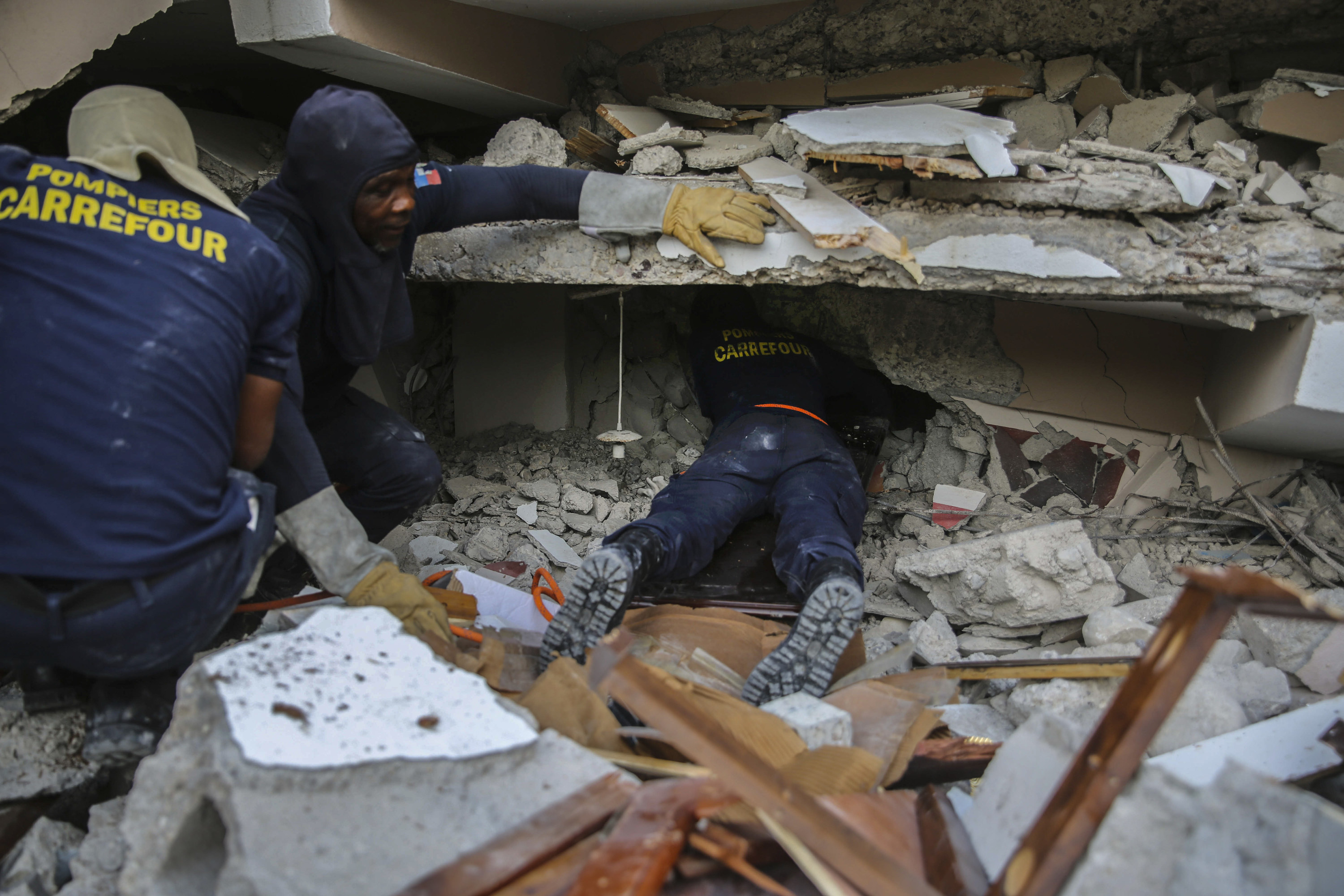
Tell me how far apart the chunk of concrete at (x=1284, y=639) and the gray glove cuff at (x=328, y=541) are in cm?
237

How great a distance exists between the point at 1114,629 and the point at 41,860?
104 inches

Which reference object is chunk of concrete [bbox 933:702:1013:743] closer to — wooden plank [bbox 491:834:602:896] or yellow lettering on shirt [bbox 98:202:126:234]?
wooden plank [bbox 491:834:602:896]

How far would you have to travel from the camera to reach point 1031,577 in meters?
2.49

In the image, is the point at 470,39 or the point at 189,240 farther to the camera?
the point at 470,39

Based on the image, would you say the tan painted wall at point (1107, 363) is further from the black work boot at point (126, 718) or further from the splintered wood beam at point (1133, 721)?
the black work boot at point (126, 718)

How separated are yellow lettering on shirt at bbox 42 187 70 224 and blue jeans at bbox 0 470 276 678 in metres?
0.62

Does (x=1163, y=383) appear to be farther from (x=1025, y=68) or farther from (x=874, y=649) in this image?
(x=874, y=649)

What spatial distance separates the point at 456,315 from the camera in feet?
14.0

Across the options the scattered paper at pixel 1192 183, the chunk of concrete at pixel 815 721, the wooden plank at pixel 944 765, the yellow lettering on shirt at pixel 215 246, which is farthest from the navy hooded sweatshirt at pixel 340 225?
the scattered paper at pixel 1192 183

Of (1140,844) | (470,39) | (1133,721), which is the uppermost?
(470,39)

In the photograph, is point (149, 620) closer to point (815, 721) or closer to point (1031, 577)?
point (815, 721)

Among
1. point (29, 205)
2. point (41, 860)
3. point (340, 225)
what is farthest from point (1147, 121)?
point (41, 860)

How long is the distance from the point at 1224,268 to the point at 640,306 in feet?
8.25

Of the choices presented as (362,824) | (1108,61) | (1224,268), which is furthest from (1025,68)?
(362,824)
